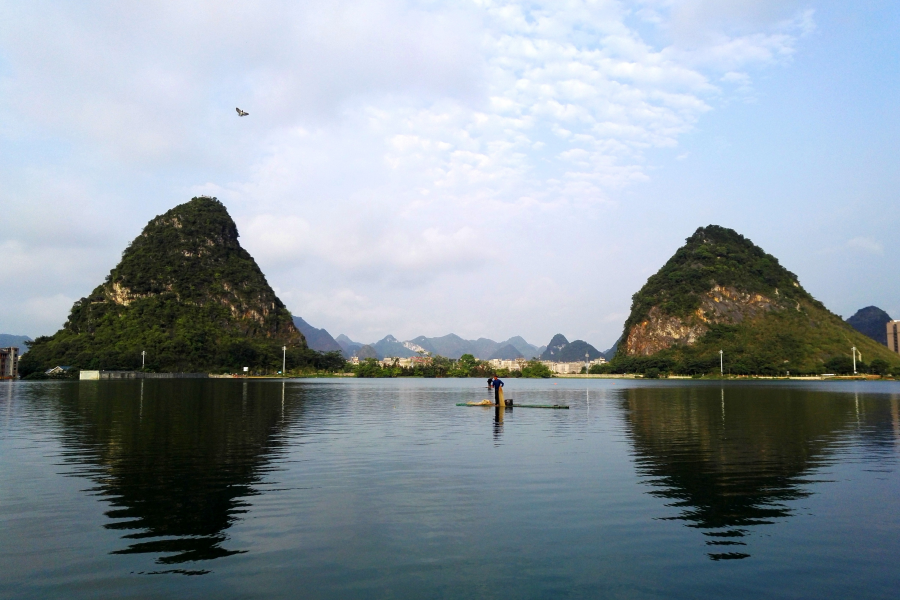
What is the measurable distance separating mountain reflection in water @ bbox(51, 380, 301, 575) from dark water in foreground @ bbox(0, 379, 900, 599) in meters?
0.08

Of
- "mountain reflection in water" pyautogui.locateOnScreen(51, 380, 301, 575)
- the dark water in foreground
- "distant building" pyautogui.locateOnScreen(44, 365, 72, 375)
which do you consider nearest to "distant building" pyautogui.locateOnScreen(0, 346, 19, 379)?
"distant building" pyautogui.locateOnScreen(44, 365, 72, 375)

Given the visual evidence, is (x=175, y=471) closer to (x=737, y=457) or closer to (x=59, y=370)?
(x=737, y=457)

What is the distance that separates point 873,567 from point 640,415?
3222cm

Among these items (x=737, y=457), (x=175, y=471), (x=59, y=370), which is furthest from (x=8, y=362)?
(x=737, y=457)

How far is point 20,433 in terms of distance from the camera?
27891 millimetres

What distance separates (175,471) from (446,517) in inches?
371

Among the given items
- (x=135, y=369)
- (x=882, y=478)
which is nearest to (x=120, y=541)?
(x=882, y=478)

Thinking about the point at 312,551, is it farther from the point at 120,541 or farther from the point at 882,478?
the point at 882,478

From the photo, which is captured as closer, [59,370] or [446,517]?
[446,517]

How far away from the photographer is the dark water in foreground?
889 centimetres

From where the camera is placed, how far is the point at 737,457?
21.3 meters

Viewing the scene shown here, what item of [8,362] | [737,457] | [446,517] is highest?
[8,362]

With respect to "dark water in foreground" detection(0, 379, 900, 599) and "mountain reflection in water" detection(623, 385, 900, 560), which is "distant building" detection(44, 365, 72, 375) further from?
"mountain reflection in water" detection(623, 385, 900, 560)

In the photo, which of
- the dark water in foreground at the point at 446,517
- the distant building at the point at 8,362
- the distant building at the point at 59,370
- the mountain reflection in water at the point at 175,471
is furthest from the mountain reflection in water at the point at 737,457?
the distant building at the point at 8,362
